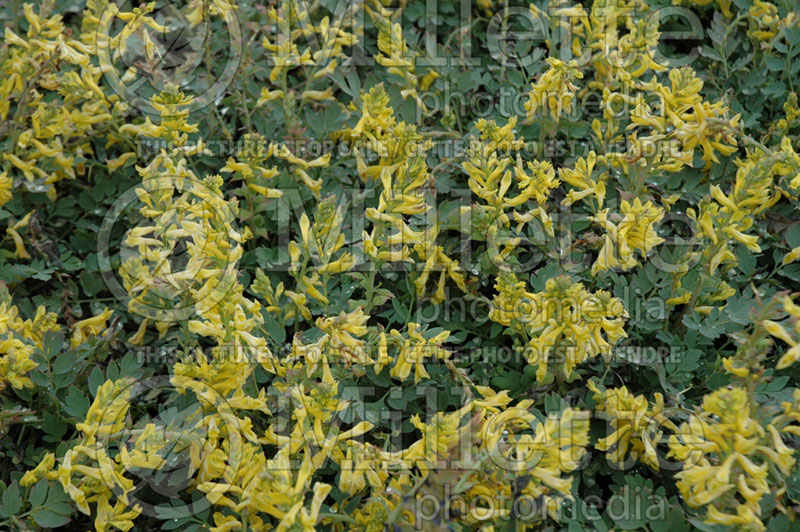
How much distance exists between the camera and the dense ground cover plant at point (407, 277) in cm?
211

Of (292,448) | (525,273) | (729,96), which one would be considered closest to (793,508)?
(525,273)

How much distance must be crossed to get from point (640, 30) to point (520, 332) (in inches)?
44.6

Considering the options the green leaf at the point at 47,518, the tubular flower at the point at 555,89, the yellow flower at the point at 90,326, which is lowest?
the green leaf at the point at 47,518

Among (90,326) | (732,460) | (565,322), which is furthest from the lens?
(90,326)

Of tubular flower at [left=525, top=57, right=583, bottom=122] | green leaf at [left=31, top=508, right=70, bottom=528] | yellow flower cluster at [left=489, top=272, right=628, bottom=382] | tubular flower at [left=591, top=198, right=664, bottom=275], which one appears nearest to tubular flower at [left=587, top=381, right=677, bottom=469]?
yellow flower cluster at [left=489, top=272, right=628, bottom=382]

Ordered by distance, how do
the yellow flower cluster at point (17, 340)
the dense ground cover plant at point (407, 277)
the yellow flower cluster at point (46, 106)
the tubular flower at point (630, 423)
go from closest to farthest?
the dense ground cover plant at point (407, 277), the tubular flower at point (630, 423), the yellow flower cluster at point (17, 340), the yellow flower cluster at point (46, 106)

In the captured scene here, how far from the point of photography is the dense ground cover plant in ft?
6.91

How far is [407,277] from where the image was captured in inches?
110

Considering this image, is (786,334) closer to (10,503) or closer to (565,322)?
(565,322)

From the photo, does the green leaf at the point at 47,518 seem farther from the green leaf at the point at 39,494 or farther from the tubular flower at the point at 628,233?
the tubular flower at the point at 628,233

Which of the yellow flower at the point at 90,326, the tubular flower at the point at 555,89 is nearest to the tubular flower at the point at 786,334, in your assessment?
the tubular flower at the point at 555,89

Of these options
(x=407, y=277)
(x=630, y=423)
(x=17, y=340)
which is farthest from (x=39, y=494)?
(x=630, y=423)

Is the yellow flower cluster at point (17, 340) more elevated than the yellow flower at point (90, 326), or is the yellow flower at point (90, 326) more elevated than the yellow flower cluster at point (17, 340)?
the yellow flower cluster at point (17, 340)

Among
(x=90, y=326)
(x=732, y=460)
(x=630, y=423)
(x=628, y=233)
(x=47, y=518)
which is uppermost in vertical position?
(x=628, y=233)
